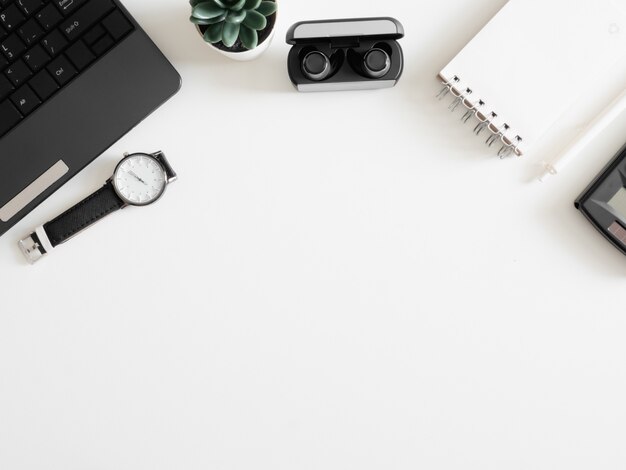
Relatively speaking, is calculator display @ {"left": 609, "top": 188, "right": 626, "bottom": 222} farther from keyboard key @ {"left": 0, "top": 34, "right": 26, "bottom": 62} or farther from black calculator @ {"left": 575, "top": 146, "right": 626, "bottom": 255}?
keyboard key @ {"left": 0, "top": 34, "right": 26, "bottom": 62}

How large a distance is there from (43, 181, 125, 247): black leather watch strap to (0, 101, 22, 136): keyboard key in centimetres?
11

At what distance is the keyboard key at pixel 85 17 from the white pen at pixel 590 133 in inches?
21.4

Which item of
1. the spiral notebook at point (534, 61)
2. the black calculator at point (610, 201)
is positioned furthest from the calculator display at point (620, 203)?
the spiral notebook at point (534, 61)

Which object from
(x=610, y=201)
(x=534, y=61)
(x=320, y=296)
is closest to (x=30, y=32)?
(x=320, y=296)

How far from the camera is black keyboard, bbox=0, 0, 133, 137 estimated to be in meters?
0.57

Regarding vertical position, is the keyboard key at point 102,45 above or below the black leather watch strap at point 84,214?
above

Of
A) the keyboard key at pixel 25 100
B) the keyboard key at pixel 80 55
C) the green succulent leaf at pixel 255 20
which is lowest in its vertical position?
the keyboard key at pixel 25 100

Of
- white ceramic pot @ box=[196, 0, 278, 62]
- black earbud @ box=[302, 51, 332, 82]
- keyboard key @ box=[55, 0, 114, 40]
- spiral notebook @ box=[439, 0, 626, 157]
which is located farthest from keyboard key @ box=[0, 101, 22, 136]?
spiral notebook @ box=[439, 0, 626, 157]

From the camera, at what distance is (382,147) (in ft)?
2.10

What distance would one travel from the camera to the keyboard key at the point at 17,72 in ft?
1.87

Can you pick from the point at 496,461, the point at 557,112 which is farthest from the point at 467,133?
the point at 496,461

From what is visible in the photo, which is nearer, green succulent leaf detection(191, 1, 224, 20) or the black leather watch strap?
green succulent leaf detection(191, 1, 224, 20)

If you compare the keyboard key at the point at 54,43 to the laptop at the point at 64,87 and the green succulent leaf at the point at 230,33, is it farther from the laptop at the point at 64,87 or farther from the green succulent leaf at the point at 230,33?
the green succulent leaf at the point at 230,33

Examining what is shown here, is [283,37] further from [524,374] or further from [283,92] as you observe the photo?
[524,374]
